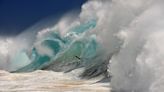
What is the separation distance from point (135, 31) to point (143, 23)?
21.4 feet

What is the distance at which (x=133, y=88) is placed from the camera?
128 meters

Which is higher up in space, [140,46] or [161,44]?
[140,46]

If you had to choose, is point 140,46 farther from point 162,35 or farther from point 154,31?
point 162,35

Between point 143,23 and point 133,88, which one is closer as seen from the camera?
point 133,88

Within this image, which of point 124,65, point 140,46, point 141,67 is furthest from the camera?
point 124,65

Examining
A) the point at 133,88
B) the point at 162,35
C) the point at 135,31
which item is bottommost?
the point at 133,88

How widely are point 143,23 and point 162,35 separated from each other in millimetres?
26010

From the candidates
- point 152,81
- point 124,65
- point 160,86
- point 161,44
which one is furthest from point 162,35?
point 124,65

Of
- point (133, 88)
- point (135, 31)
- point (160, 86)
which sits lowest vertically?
point (160, 86)

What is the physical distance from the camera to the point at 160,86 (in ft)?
328

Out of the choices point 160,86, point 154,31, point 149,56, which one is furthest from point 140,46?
point 160,86

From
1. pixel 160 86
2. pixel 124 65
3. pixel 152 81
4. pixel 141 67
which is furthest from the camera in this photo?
pixel 124 65

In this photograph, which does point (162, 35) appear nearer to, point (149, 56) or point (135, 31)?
point (149, 56)

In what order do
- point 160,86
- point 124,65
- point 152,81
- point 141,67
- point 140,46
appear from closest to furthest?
point 160,86
point 152,81
point 141,67
point 140,46
point 124,65
